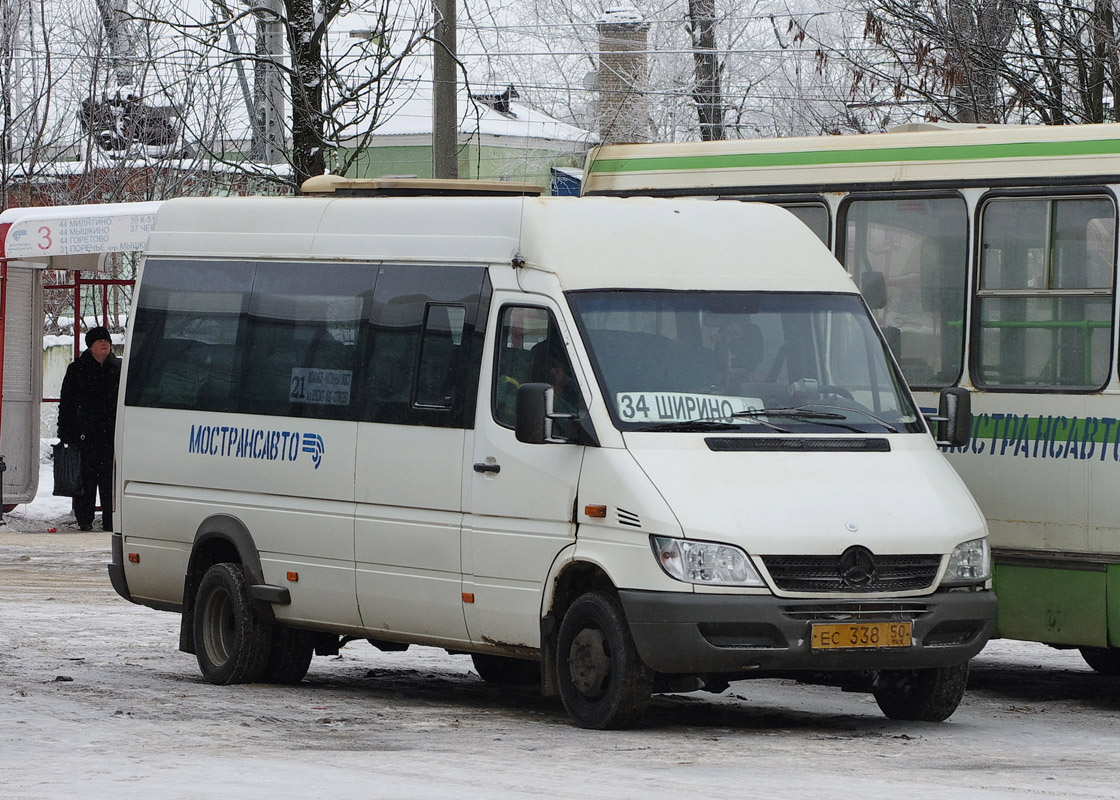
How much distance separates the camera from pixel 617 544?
9.50 m

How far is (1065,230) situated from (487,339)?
3.07 meters

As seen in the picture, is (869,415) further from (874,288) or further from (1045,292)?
(874,288)

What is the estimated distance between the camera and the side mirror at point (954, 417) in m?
10.3

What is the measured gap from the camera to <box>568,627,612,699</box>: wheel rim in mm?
9641

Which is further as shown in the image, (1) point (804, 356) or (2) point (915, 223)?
(2) point (915, 223)

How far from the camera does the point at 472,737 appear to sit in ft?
31.3

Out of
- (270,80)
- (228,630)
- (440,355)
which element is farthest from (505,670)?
(270,80)

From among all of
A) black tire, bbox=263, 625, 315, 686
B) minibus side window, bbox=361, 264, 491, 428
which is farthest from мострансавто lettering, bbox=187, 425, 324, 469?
black tire, bbox=263, 625, 315, 686

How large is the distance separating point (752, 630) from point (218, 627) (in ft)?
12.5

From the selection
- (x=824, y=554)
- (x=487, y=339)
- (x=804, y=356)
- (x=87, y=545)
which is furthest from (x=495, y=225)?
(x=87, y=545)

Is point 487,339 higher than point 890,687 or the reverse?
higher

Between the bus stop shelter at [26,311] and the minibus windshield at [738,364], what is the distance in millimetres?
12512

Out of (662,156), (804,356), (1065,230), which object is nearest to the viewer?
(804,356)

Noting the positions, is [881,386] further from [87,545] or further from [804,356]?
[87,545]
